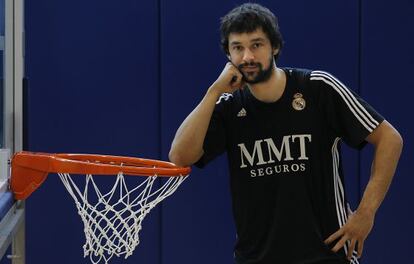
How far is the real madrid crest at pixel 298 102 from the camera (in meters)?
1.89

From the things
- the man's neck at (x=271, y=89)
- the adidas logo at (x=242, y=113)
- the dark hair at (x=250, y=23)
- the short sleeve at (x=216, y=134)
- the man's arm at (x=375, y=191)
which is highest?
the dark hair at (x=250, y=23)

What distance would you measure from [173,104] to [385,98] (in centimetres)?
121

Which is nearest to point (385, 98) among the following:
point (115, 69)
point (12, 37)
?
point (115, 69)

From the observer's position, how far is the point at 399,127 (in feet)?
11.4

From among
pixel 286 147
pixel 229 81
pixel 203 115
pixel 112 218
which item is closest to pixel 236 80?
pixel 229 81

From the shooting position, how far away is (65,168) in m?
A: 1.92

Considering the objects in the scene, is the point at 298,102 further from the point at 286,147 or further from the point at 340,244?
the point at 340,244

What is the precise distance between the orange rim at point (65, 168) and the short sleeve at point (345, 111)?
0.49m

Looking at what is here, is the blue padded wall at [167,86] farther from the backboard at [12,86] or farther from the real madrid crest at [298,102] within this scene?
the real madrid crest at [298,102]

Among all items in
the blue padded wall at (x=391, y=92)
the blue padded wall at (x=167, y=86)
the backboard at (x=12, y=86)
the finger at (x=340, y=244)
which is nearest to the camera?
the finger at (x=340, y=244)

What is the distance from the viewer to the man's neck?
74.2 inches

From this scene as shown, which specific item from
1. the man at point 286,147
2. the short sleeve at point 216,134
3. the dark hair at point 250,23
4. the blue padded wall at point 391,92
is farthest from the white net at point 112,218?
the blue padded wall at point 391,92

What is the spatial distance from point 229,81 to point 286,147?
0.27 metres

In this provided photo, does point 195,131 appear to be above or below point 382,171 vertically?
above
